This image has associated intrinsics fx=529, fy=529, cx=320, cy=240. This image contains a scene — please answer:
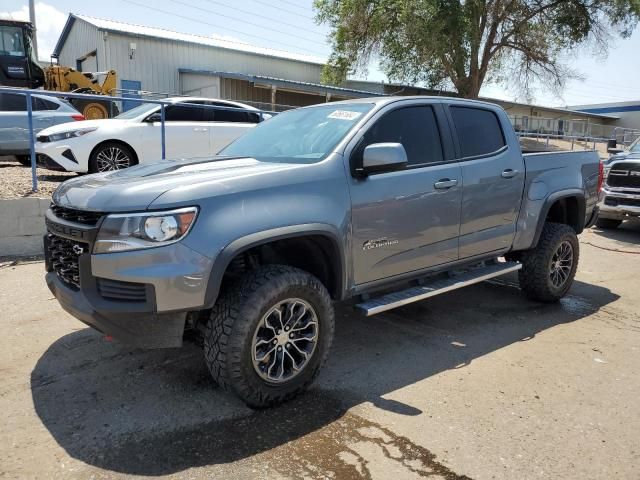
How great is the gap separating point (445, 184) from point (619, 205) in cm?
686

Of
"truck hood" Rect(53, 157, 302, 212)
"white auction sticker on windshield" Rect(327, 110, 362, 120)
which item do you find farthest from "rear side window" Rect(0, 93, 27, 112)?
"white auction sticker on windshield" Rect(327, 110, 362, 120)

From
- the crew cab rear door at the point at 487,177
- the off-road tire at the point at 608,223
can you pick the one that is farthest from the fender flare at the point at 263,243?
the off-road tire at the point at 608,223

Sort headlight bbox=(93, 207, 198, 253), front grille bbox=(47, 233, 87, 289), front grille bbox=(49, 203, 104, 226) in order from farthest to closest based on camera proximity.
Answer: front grille bbox=(47, 233, 87, 289) < front grille bbox=(49, 203, 104, 226) < headlight bbox=(93, 207, 198, 253)

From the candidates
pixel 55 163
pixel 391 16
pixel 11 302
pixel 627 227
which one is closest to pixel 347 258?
pixel 11 302

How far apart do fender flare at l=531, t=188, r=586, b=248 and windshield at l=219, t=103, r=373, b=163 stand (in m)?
2.26

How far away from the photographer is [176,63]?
27.6 metres

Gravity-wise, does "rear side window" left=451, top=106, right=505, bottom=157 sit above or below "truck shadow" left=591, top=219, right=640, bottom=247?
above

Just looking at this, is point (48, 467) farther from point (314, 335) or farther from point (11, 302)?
point (11, 302)

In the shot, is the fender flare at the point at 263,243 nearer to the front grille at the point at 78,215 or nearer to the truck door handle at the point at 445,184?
the front grille at the point at 78,215

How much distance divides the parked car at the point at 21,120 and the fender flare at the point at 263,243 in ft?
30.4

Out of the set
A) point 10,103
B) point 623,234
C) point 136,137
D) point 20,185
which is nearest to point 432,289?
point 20,185

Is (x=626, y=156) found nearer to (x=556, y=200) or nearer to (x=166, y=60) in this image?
(x=556, y=200)

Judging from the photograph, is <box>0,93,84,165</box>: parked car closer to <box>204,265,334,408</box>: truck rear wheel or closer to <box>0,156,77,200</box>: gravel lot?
<box>0,156,77,200</box>: gravel lot

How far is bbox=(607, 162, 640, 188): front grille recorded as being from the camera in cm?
927
